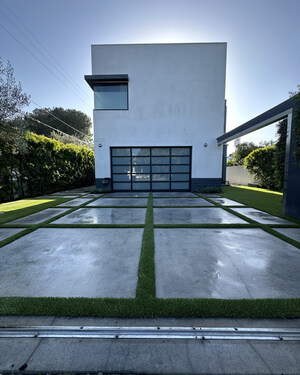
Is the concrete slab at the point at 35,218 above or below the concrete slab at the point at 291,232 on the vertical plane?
below

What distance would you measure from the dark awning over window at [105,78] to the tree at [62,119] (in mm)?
18422

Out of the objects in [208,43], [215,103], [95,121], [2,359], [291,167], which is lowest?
[2,359]

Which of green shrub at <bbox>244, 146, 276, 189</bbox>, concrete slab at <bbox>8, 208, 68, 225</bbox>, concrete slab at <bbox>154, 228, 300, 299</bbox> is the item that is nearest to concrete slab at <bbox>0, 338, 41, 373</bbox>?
concrete slab at <bbox>154, 228, 300, 299</bbox>

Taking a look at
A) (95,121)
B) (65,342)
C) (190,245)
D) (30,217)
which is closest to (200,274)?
(190,245)

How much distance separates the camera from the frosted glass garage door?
972cm

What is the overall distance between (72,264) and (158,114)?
29.2 feet

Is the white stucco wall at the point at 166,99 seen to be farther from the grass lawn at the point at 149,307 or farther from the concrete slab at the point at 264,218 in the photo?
the grass lawn at the point at 149,307

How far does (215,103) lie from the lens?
941 cm

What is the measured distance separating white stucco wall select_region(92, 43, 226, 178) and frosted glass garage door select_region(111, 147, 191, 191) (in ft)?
1.31

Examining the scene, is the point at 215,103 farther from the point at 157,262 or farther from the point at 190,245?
the point at 157,262

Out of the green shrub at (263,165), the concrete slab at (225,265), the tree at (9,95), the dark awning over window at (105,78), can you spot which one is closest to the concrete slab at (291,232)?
the concrete slab at (225,265)

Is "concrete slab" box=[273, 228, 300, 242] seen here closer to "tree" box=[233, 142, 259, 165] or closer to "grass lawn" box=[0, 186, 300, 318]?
"grass lawn" box=[0, 186, 300, 318]

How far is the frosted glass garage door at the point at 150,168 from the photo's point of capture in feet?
31.9

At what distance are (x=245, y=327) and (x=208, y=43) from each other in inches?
476
